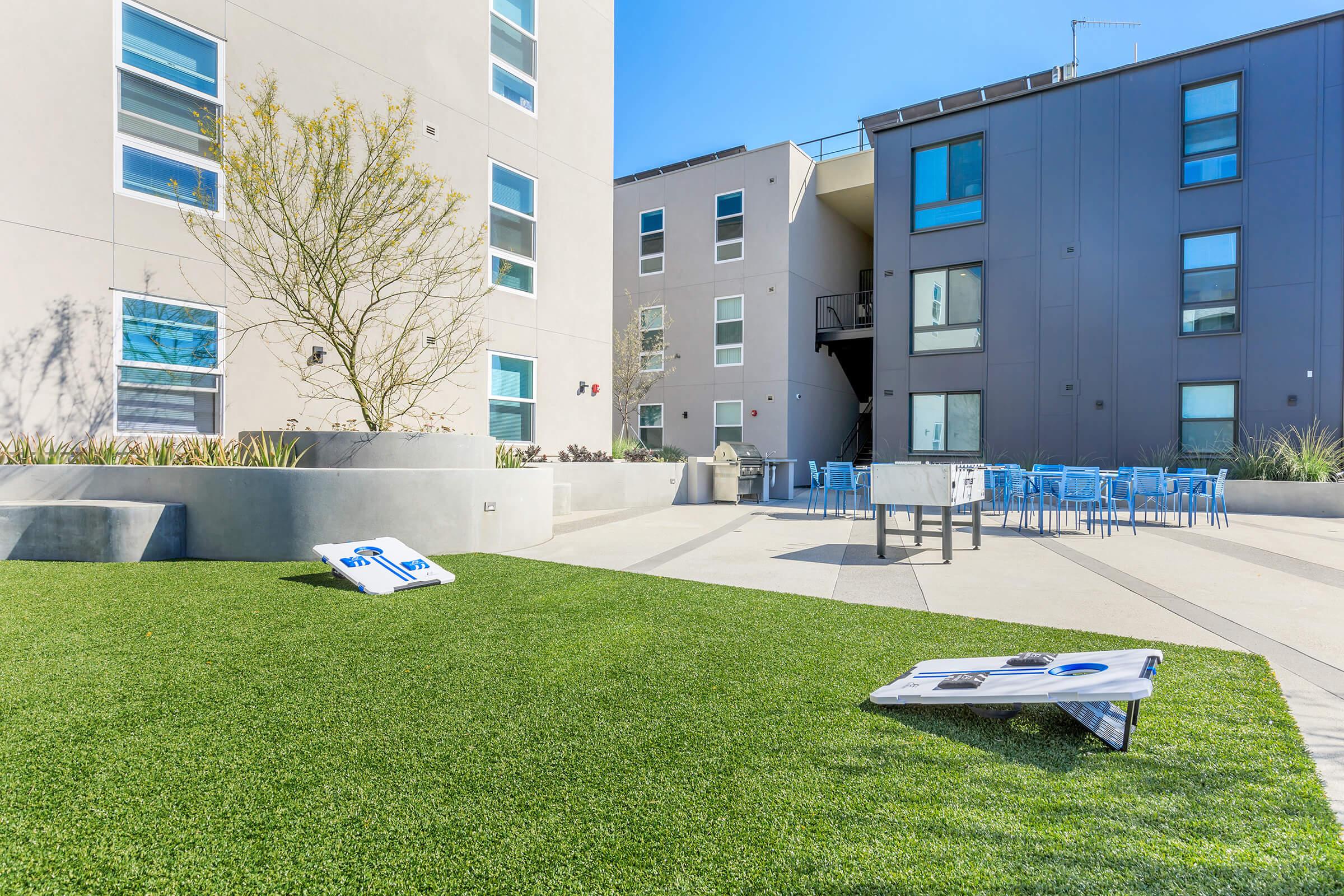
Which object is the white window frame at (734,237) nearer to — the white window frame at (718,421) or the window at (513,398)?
the white window frame at (718,421)

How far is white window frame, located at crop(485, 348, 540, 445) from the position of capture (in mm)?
11023

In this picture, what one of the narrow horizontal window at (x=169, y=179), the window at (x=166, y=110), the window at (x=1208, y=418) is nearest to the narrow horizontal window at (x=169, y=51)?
the window at (x=166, y=110)

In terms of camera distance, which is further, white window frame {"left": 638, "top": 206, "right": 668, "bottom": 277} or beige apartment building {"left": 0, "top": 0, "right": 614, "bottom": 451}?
white window frame {"left": 638, "top": 206, "right": 668, "bottom": 277}

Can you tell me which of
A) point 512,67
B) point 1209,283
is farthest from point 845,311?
point 512,67

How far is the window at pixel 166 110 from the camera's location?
7324 mm

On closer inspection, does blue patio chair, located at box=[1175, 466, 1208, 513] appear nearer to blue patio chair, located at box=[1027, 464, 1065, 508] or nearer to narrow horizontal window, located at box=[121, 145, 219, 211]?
blue patio chair, located at box=[1027, 464, 1065, 508]

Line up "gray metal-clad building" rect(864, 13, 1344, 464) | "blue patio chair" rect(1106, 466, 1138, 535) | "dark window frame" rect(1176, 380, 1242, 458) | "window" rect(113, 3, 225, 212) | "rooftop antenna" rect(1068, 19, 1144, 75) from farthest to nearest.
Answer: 1. "rooftop antenna" rect(1068, 19, 1144, 75)
2. "dark window frame" rect(1176, 380, 1242, 458)
3. "gray metal-clad building" rect(864, 13, 1344, 464)
4. "blue patio chair" rect(1106, 466, 1138, 535)
5. "window" rect(113, 3, 225, 212)

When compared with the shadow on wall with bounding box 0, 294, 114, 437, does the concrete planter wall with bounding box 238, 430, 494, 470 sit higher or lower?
lower

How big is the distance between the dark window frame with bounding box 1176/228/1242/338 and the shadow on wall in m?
18.0

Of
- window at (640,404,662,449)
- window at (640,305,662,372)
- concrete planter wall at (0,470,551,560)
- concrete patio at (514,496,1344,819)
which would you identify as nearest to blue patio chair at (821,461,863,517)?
concrete patio at (514,496,1344,819)

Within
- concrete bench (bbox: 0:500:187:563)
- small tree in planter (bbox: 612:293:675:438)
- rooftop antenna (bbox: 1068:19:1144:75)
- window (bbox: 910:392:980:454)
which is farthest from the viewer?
small tree in planter (bbox: 612:293:675:438)

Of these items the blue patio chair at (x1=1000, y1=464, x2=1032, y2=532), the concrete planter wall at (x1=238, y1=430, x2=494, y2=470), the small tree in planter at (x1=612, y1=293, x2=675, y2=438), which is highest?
the small tree in planter at (x1=612, y1=293, x2=675, y2=438)

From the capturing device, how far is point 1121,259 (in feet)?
47.4

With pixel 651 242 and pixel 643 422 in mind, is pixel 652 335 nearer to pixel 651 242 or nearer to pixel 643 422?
pixel 643 422
